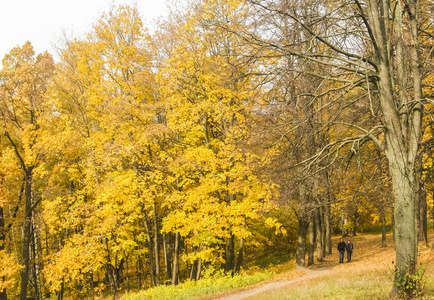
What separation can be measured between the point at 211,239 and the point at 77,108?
13084 mm

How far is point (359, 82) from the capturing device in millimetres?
7887

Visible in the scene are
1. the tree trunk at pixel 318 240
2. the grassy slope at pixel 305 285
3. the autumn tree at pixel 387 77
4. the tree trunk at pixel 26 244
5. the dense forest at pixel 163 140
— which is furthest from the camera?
the tree trunk at pixel 318 240

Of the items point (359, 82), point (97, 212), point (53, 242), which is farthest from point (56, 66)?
point (359, 82)

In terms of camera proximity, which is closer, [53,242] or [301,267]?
[301,267]

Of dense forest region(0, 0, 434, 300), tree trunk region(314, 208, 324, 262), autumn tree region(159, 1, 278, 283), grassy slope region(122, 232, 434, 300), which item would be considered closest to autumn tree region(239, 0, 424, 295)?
dense forest region(0, 0, 434, 300)

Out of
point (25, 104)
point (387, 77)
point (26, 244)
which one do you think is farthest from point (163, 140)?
point (387, 77)

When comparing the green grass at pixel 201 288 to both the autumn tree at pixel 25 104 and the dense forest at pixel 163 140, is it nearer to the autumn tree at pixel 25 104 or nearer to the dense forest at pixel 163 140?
the dense forest at pixel 163 140

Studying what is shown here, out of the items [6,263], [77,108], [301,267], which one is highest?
[77,108]

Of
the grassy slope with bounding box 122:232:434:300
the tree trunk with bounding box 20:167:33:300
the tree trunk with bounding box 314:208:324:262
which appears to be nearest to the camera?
the grassy slope with bounding box 122:232:434:300

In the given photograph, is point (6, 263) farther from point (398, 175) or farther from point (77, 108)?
point (398, 175)

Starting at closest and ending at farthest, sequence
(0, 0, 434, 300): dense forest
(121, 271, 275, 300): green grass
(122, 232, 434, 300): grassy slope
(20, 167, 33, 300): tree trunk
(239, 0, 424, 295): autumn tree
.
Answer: (239, 0, 424, 295): autumn tree, (122, 232, 434, 300): grassy slope, (0, 0, 434, 300): dense forest, (121, 271, 275, 300): green grass, (20, 167, 33, 300): tree trunk

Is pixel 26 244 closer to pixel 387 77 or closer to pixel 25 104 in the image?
pixel 25 104

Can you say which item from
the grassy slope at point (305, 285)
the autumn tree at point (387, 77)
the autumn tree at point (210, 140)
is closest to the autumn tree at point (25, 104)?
the autumn tree at point (210, 140)

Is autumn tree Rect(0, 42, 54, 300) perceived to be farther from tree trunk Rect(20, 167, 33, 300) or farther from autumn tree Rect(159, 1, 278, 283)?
autumn tree Rect(159, 1, 278, 283)
